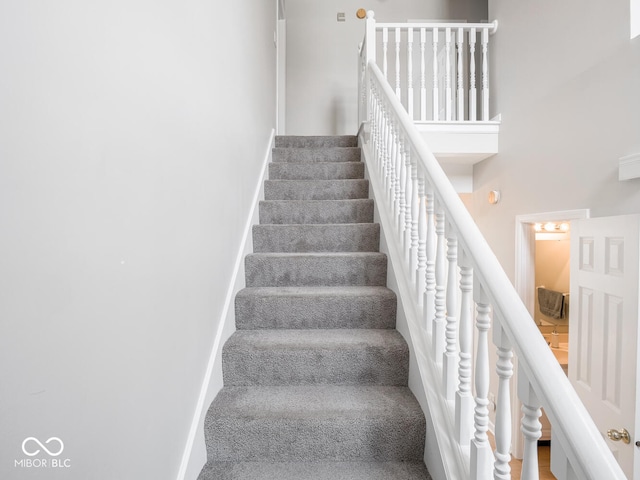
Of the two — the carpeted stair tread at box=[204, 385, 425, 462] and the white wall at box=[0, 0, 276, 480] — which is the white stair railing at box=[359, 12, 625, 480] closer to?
the carpeted stair tread at box=[204, 385, 425, 462]

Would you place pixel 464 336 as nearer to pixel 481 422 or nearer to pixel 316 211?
pixel 481 422

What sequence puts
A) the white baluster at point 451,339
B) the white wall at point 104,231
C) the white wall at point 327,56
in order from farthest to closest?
the white wall at point 327,56 → the white baluster at point 451,339 → the white wall at point 104,231

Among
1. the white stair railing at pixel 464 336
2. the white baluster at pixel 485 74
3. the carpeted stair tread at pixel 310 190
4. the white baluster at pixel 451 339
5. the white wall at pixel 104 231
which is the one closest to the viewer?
the white wall at pixel 104 231

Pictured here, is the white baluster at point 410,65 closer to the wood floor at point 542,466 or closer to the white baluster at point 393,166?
the white baluster at point 393,166

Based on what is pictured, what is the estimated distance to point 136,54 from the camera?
0.82 metres

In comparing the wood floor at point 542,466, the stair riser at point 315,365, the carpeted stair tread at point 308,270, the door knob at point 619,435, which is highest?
the carpeted stair tread at point 308,270

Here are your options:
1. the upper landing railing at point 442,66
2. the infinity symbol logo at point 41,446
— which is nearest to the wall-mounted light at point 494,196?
the upper landing railing at point 442,66

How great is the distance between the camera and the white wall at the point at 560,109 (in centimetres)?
186

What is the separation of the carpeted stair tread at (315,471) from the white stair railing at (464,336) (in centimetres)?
20

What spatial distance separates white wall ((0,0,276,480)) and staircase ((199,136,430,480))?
230mm

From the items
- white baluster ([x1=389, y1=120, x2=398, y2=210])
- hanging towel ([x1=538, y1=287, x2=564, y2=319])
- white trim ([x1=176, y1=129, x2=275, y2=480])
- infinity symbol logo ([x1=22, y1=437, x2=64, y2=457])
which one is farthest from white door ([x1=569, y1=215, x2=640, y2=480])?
infinity symbol logo ([x1=22, y1=437, x2=64, y2=457])

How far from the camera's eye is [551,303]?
4016mm

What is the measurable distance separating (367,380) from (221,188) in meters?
1.07

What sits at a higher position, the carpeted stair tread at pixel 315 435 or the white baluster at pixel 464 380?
the white baluster at pixel 464 380
